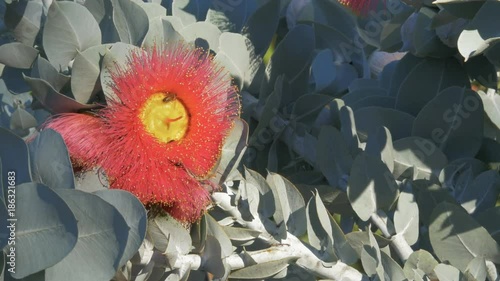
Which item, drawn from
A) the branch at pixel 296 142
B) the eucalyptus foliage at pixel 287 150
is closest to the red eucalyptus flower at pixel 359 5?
the eucalyptus foliage at pixel 287 150

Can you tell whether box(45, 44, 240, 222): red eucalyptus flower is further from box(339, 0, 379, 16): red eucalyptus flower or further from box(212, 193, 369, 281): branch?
box(339, 0, 379, 16): red eucalyptus flower

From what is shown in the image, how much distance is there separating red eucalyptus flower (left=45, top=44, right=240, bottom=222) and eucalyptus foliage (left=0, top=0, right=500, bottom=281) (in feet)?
0.09

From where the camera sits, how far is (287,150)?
1.60m

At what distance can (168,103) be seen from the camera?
124 centimetres

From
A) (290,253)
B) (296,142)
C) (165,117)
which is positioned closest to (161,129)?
A: (165,117)

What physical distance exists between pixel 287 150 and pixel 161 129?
1.41ft

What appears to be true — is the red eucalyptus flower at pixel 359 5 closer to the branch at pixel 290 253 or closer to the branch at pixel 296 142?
the branch at pixel 296 142

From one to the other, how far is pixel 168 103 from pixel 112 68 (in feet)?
0.34

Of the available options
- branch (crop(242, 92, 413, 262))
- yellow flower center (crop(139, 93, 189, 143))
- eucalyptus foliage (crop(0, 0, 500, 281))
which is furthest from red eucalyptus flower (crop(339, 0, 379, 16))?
yellow flower center (crop(139, 93, 189, 143))

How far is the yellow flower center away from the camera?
1.22m

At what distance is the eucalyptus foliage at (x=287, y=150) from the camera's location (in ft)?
3.47

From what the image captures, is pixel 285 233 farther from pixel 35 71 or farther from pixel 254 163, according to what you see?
pixel 35 71

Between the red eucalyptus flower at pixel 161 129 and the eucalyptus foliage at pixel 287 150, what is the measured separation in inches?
1.1

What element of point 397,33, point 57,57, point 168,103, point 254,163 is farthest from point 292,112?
point 57,57
